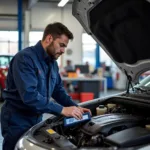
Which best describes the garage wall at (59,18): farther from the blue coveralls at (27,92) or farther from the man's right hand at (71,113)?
the man's right hand at (71,113)

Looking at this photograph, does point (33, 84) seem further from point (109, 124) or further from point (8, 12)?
point (8, 12)

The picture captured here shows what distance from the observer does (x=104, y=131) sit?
1894 mm

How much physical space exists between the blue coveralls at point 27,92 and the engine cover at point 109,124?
0.84 feet

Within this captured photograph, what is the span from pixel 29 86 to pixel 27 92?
0.05m

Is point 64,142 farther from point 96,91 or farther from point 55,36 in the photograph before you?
point 96,91

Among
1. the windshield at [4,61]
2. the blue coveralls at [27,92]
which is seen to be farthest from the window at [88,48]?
the blue coveralls at [27,92]

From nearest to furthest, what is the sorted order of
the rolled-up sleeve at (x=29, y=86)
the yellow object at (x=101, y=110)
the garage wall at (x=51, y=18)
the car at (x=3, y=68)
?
the rolled-up sleeve at (x=29, y=86) < the yellow object at (x=101, y=110) < the car at (x=3, y=68) < the garage wall at (x=51, y=18)

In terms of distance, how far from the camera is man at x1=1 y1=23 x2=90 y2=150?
6.79 ft

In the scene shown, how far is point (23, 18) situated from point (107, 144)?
34.1ft

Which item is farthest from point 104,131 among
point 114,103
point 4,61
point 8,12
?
point 8,12

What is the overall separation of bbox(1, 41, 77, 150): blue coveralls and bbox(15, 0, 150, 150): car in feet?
0.46

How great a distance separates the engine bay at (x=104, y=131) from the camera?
5.57 ft

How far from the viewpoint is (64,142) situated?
5.85 feet

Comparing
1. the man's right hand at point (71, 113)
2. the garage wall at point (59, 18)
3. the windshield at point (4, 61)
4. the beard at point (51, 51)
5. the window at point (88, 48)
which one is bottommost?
the man's right hand at point (71, 113)
